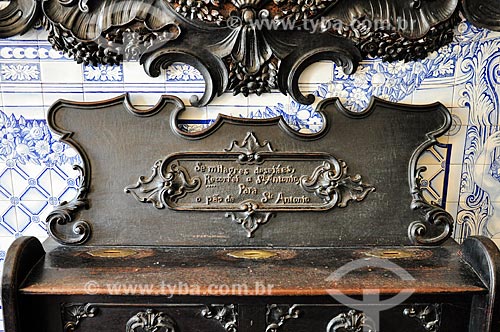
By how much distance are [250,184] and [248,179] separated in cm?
2

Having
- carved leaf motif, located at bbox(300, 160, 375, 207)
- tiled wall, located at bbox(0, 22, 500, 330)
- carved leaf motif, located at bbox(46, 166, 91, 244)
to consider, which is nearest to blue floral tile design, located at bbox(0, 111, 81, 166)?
tiled wall, located at bbox(0, 22, 500, 330)

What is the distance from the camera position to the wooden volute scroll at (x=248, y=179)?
1.45 metres

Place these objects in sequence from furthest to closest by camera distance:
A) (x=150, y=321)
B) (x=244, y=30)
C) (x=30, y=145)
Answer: (x=30, y=145), (x=244, y=30), (x=150, y=321)

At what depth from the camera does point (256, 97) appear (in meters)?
1.47

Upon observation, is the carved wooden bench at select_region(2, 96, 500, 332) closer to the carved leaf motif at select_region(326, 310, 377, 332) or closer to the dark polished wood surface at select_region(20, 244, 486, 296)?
the dark polished wood surface at select_region(20, 244, 486, 296)

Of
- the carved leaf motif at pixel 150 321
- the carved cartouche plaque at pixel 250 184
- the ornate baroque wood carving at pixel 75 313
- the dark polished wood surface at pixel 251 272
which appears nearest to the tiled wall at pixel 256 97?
the carved cartouche plaque at pixel 250 184

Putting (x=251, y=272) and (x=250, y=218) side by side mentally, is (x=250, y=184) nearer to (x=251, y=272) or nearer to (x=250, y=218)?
(x=250, y=218)

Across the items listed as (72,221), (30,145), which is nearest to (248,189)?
(72,221)

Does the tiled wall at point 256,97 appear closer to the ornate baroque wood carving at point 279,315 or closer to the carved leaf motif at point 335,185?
the carved leaf motif at point 335,185

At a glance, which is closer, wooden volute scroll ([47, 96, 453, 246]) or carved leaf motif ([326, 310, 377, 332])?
carved leaf motif ([326, 310, 377, 332])

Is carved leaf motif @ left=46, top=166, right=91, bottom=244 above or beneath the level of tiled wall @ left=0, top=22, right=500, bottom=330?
beneath

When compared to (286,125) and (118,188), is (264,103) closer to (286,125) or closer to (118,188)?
(286,125)

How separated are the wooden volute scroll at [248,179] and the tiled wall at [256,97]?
2.3 inches

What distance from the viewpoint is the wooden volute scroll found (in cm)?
145
